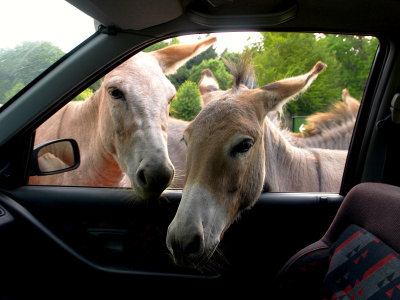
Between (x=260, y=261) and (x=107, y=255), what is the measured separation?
1122 millimetres

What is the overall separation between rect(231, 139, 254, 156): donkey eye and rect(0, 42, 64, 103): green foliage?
1165 mm

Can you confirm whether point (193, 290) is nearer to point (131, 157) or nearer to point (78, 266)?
point (78, 266)

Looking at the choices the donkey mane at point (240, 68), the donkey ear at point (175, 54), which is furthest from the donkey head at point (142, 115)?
the donkey mane at point (240, 68)

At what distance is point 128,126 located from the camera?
7.22 feet

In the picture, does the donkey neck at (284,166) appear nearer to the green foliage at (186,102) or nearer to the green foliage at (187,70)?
the green foliage at (186,102)

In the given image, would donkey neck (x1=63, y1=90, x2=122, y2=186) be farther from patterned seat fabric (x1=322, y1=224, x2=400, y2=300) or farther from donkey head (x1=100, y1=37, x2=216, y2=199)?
patterned seat fabric (x1=322, y1=224, x2=400, y2=300)

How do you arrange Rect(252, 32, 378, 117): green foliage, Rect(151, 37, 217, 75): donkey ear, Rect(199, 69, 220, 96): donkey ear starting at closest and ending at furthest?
Rect(252, 32, 378, 117): green foliage → Rect(151, 37, 217, 75): donkey ear → Rect(199, 69, 220, 96): donkey ear

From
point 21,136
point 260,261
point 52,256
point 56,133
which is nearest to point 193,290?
point 260,261

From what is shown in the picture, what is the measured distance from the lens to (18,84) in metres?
1.82

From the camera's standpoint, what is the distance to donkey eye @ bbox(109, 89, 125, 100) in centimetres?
227

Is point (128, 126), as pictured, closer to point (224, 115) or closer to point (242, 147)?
point (224, 115)

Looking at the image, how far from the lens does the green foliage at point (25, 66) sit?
5.88 ft

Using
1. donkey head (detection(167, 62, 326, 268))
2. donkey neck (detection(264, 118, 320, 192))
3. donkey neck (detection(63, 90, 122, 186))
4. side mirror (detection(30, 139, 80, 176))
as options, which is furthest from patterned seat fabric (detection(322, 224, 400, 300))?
side mirror (detection(30, 139, 80, 176))

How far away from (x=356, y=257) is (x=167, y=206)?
4.16 ft
